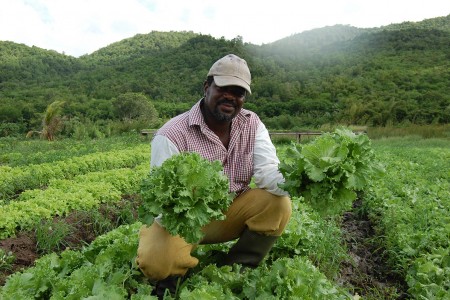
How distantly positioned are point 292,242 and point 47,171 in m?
6.06

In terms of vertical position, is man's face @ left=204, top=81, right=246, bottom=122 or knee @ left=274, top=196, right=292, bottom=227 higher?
man's face @ left=204, top=81, right=246, bottom=122

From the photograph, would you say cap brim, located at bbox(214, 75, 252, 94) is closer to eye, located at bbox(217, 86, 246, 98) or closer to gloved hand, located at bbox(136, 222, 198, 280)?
eye, located at bbox(217, 86, 246, 98)

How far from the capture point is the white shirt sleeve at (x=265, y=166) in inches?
131

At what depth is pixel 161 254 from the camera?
305cm

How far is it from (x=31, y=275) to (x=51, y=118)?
83.4 ft

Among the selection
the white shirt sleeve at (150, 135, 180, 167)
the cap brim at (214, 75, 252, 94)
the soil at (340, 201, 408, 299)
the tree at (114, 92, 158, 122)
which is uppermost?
the cap brim at (214, 75, 252, 94)

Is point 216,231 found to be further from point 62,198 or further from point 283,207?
point 62,198

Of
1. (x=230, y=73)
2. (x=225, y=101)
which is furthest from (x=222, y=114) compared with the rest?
(x=230, y=73)

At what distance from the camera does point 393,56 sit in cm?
6091

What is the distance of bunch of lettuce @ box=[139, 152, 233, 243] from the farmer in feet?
1.61

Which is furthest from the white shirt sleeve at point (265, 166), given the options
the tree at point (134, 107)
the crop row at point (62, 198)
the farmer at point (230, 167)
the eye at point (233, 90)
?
the tree at point (134, 107)

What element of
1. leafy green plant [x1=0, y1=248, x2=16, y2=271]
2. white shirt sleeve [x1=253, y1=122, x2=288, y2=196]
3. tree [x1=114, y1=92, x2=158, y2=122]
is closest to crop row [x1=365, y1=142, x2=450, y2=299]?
white shirt sleeve [x1=253, y1=122, x2=288, y2=196]

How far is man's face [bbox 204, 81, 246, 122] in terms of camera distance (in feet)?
11.1

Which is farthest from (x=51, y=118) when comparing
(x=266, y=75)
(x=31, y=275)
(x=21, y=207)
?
(x=266, y=75)
